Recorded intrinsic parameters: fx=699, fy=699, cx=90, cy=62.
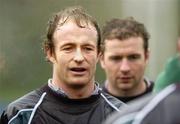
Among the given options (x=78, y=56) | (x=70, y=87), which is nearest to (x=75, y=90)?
(x=70, y=87)

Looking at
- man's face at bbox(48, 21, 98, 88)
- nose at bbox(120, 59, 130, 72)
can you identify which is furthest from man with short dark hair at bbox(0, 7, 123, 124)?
nose at bbox(120, 59, 130, 72)

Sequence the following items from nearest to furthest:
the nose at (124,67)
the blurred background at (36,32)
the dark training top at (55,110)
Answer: the dark training top at (55,110) → the nose at (124,67) → the blurred background at (36,32)

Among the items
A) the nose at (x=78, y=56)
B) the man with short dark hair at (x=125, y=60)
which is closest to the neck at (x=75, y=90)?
the nose at (x=78, y=56)

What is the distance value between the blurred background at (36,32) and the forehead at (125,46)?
5.09ft

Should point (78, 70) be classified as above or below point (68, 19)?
below

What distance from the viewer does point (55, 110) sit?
2684 millimetres

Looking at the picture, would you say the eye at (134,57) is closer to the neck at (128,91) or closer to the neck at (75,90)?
the neck at (128,91)

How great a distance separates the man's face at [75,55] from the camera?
2.69m

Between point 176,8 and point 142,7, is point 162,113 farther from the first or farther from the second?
point 142,7

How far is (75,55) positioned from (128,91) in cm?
90

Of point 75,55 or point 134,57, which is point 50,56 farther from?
point 134,57

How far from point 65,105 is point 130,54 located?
35.7 inches

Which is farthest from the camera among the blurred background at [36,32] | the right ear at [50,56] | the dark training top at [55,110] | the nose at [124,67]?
the blurred background at [36,32]

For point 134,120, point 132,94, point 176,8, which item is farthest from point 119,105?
point 176,8
